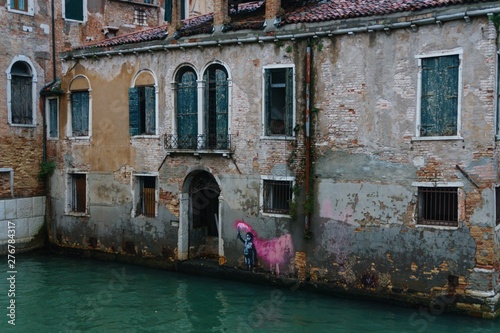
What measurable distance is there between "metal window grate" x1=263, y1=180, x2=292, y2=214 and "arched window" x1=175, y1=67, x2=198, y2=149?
2.30 metres

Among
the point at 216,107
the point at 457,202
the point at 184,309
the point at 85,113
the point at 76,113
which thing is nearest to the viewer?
the point at 457,202

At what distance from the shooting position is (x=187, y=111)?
49.5ft

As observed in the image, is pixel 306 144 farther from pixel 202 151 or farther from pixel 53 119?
pixel 53 119

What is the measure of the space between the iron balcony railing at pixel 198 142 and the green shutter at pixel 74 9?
645cm

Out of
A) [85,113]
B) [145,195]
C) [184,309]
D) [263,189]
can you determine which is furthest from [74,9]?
[184,309]

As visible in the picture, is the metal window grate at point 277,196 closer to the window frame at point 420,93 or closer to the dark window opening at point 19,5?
the window frame at point 420,93

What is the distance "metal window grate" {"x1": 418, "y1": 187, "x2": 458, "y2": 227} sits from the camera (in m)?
11.6

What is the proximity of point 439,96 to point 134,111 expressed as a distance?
8120 mm

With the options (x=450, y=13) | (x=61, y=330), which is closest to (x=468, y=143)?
(x=450, y=13)

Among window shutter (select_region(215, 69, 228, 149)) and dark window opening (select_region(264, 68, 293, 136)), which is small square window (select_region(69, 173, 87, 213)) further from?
dark window opening (select_region(264, 68, 293, 136))

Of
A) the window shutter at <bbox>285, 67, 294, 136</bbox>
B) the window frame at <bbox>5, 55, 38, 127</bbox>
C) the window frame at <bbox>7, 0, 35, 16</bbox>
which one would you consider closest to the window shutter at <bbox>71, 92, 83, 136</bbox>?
the window frame at <bbox>5, 55, 38, 127</bbox>

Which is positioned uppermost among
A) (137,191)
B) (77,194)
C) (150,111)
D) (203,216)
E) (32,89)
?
(32,89)

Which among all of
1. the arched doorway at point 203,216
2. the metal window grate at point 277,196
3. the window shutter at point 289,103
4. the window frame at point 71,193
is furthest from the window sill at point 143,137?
the window shutter at point 289,103

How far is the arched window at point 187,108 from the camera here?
1494 cm
